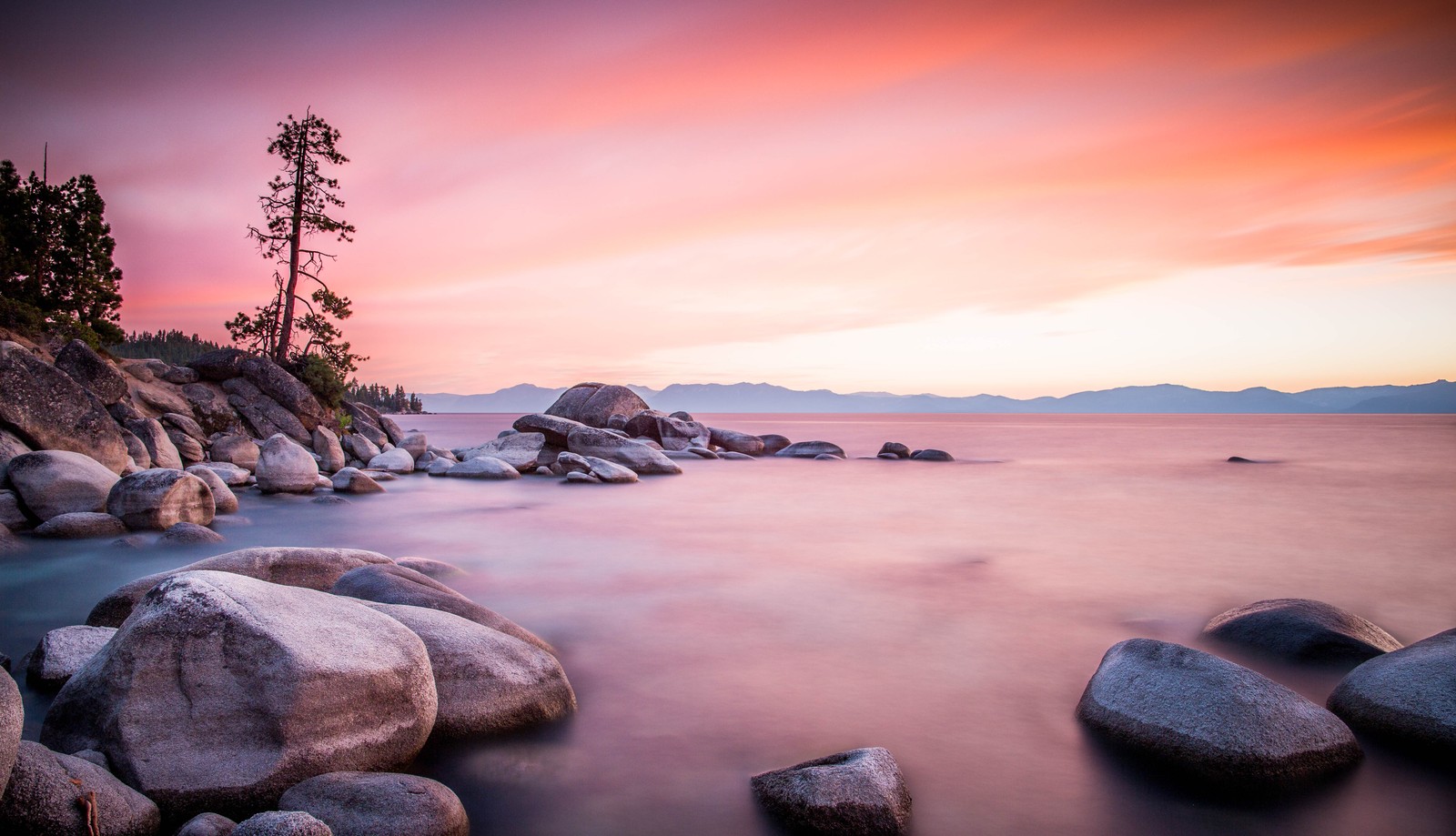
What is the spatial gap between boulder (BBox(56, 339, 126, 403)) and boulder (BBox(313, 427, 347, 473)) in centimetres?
565

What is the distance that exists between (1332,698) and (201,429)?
26.8m

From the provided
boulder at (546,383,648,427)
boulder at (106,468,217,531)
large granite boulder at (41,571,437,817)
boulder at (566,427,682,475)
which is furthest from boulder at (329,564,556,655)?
boulder at (546,383,648,427)

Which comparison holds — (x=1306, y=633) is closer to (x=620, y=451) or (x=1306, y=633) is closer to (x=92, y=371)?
(x=620, y=451)

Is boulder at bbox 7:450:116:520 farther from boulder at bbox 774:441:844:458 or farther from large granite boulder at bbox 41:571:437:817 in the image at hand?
boulder at bbox 774:441:844:458

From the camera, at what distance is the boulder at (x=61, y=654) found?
4.91m

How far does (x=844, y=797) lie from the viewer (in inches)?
140

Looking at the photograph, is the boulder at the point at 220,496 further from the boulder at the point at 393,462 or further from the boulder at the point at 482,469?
the boulder at the point at 393,462

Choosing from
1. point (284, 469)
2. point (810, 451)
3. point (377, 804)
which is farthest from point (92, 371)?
point (810, 451)

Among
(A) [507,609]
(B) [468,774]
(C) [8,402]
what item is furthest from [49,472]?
(B) [468,774]

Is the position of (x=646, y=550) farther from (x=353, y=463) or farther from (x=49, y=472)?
(x=353, y=463)

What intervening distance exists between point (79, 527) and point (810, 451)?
2663 cm

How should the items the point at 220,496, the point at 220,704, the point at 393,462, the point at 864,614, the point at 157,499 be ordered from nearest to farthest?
1. the point at 220,704
2. the point at 864,614
3. the point at 157,499
4. the point at 220,496
5. the point at 393,462

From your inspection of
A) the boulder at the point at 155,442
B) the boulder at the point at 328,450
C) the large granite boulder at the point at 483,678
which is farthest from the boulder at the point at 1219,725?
the boulder at the point at 328,450

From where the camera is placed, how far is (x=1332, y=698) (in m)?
4.86
